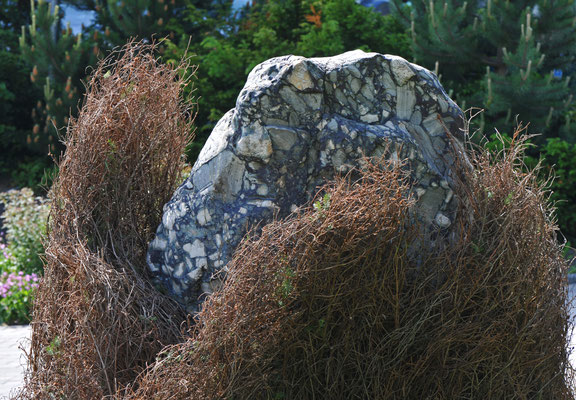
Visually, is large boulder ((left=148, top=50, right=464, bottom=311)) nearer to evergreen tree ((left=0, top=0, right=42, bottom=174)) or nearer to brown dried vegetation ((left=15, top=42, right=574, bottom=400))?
brown dried vegetation ((left=15, top=42, right=574, bottom=400))

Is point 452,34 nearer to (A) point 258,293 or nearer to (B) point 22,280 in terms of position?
(B) point 22,280

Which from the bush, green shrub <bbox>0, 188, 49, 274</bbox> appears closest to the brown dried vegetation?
the bush

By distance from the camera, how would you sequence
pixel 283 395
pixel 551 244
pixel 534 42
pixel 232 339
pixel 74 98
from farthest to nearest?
pixel 74 98 → pixel 534 42 → pixel 551 244 → pixel 283 395 → pixel 232 339

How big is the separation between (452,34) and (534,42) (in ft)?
3.64

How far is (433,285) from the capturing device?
2.18m

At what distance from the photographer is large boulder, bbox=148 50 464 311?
239 cm

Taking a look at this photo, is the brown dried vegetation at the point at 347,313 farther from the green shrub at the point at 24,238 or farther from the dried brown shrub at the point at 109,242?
the green shrub at the point at 24,238

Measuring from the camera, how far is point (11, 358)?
4598mm

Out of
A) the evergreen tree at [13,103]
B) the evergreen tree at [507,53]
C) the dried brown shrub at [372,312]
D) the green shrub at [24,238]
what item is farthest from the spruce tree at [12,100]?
the dried brown shrub at [372,312]

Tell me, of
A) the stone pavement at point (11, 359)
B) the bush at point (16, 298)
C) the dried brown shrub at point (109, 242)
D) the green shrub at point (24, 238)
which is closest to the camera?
the dried brown shrub at point (109, 242)

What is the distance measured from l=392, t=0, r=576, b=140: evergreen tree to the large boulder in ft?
18.0

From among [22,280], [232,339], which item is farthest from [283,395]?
[22,280]

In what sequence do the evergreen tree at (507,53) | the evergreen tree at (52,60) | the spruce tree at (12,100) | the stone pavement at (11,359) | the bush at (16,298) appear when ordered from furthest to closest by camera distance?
the spruce tree at (12,100) < the evergreen tree at (52,60) < the evergreen tree at (507,53) < the bush at (16,298) < the stone pavement at (11,359)

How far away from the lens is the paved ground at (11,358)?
3.86m
